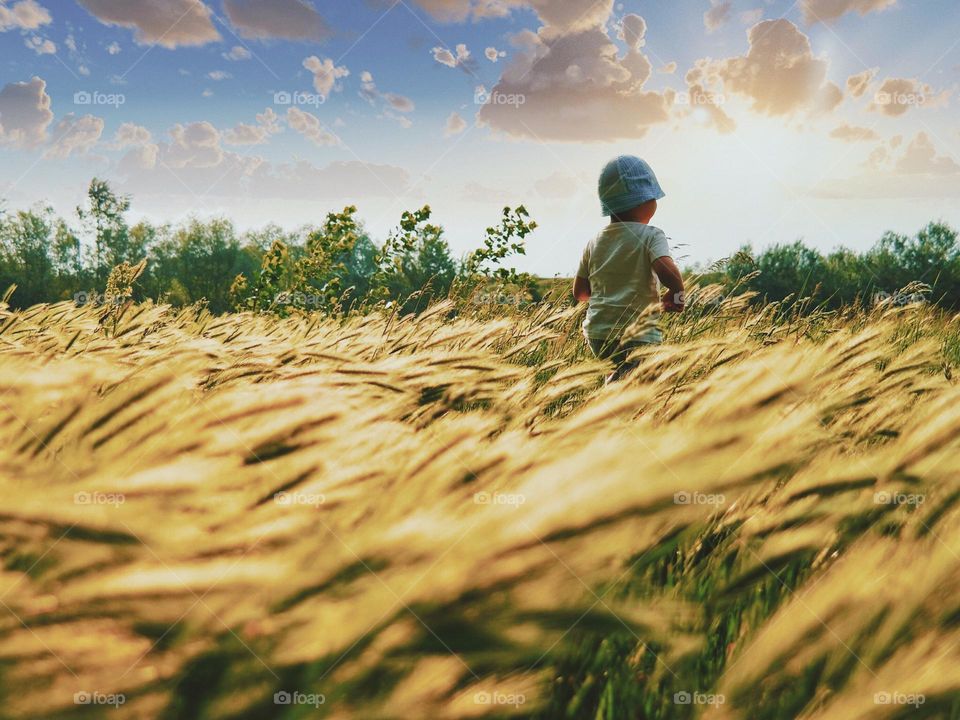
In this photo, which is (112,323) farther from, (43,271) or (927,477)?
(43,271)

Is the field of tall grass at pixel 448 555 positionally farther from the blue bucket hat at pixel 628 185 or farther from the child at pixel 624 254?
the blue bucket hat at pixel 628 185

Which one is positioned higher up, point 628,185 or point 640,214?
point 628,185

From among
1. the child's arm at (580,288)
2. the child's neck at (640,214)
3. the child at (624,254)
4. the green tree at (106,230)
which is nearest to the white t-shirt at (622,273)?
the child at (624,254)

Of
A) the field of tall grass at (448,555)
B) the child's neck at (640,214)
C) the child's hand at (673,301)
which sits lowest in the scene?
the field of tall grass at (448,555)

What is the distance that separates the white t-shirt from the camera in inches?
135

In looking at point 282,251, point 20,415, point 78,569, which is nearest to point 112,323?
point 20,415

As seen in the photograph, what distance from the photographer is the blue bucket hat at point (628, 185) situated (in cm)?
361

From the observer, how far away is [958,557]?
63cm

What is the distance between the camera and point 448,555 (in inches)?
20.1

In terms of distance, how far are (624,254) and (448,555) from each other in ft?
10.6

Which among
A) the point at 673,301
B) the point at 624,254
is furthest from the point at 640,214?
the point at 673,301

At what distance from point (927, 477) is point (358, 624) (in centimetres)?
65

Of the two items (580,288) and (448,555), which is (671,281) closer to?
(580,288)

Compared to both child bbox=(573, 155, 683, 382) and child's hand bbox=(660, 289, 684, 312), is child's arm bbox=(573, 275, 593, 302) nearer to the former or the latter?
child bbox=(573, 155, 683, 382)
